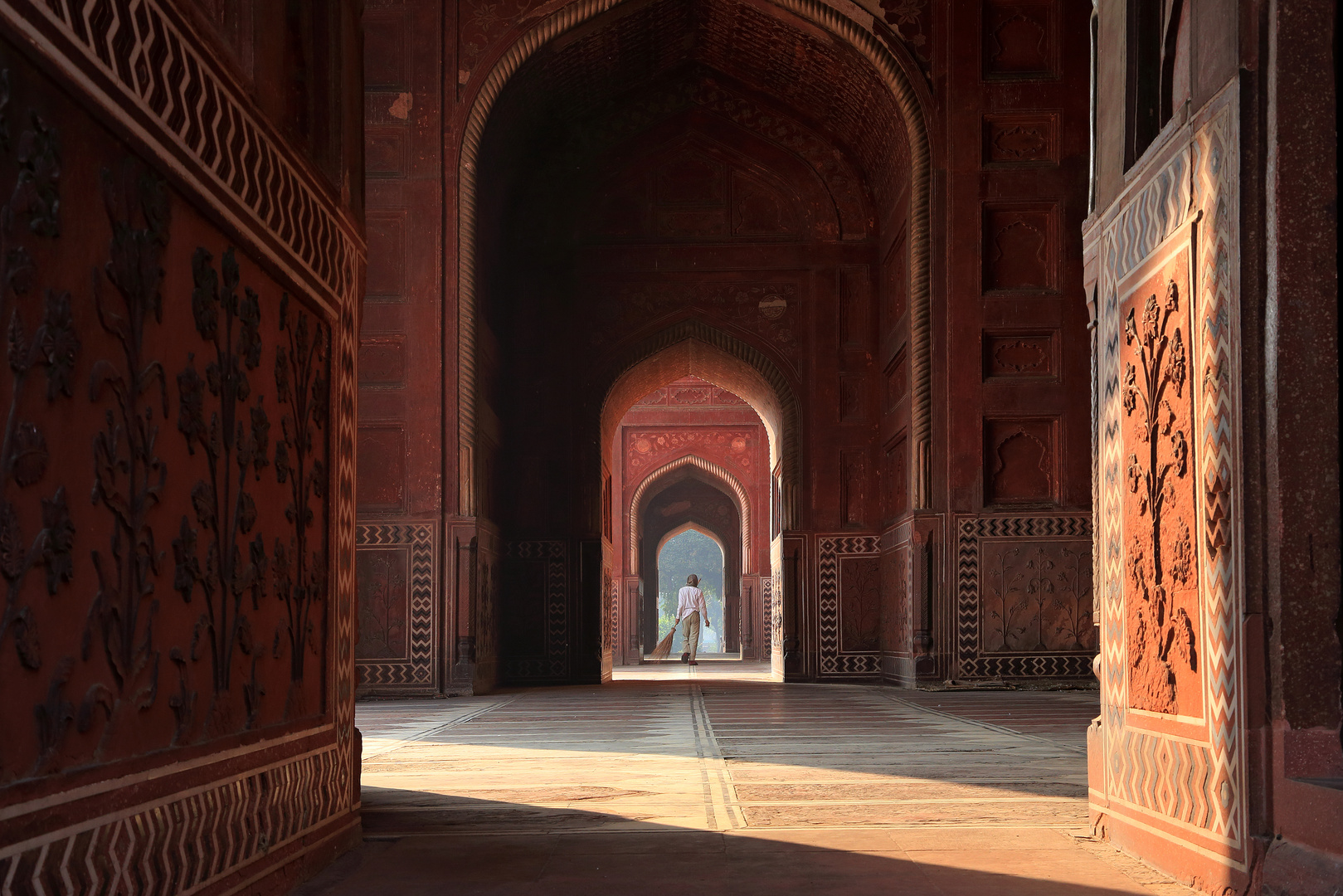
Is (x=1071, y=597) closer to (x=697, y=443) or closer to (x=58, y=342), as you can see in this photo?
(x=58, y=342)

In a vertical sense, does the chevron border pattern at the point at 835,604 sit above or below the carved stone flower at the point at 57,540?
below

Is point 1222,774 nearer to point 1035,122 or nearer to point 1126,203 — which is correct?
point 1126,203

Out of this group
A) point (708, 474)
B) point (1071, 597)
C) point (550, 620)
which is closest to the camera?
point (1071, 597)

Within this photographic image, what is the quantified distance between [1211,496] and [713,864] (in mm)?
1206

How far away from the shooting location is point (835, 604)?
36.2ft

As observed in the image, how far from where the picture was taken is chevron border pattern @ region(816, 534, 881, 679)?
36.0 feet

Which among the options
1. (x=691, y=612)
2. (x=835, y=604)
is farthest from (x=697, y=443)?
(x=835, y=604)

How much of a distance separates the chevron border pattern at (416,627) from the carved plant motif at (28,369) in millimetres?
7616

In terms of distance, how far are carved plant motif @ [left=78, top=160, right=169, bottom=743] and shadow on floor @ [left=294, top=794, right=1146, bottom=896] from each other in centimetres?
83

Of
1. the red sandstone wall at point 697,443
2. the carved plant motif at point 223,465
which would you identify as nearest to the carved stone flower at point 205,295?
the carved plant motif at point 223,465

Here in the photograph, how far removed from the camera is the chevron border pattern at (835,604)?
11.0m

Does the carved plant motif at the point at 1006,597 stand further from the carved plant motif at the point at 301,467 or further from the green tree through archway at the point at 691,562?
the green tree through archway at the point at 691,562

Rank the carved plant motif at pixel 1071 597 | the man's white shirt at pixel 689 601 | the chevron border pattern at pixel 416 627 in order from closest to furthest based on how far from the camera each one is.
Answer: the chevron border pattern at pixel 416 627 → the carved plant motif at pixel 1071 597 → the man's white shirt at pixel 689 601

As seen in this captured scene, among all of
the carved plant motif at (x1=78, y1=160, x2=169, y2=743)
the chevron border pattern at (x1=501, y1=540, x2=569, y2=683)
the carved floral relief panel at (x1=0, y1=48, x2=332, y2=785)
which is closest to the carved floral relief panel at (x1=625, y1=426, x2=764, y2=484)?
the chevron border pattern at (x1=501, y1=540, x2=569, y2=683)
